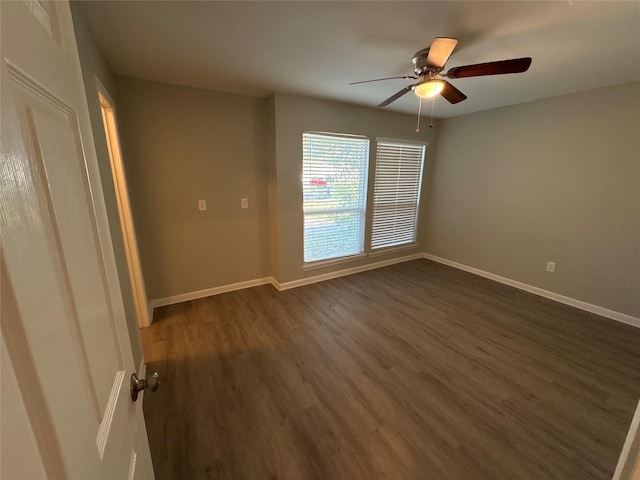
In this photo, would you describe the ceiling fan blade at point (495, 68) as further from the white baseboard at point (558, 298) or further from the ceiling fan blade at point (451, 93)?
the white baseboard at point (558, 298)

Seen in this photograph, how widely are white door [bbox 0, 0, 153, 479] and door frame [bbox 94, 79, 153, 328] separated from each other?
1.64m

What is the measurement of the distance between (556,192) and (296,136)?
3156mm

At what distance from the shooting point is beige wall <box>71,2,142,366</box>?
1.38m

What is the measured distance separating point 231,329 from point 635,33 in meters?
3.71

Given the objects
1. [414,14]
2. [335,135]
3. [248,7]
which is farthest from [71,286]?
[335,135]

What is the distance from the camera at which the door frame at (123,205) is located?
203 cm

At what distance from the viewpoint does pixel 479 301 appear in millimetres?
3105

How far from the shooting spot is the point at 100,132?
1517 millimetres

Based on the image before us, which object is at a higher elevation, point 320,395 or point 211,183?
point 211,183

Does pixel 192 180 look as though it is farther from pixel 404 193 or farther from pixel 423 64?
pixel 404 193

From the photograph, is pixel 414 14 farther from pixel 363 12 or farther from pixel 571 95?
pixel 571 95

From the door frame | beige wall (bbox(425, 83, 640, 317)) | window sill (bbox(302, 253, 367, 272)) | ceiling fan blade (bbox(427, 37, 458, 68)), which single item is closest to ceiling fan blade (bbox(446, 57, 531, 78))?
ceiling fan blade (bbox(427, 37, 458, 68))

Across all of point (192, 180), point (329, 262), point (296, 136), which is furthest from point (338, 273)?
point (192, 180)

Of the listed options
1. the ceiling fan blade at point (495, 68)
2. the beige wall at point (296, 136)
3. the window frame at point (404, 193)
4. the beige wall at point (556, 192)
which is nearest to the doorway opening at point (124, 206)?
the beige wall at point (296, 136)
